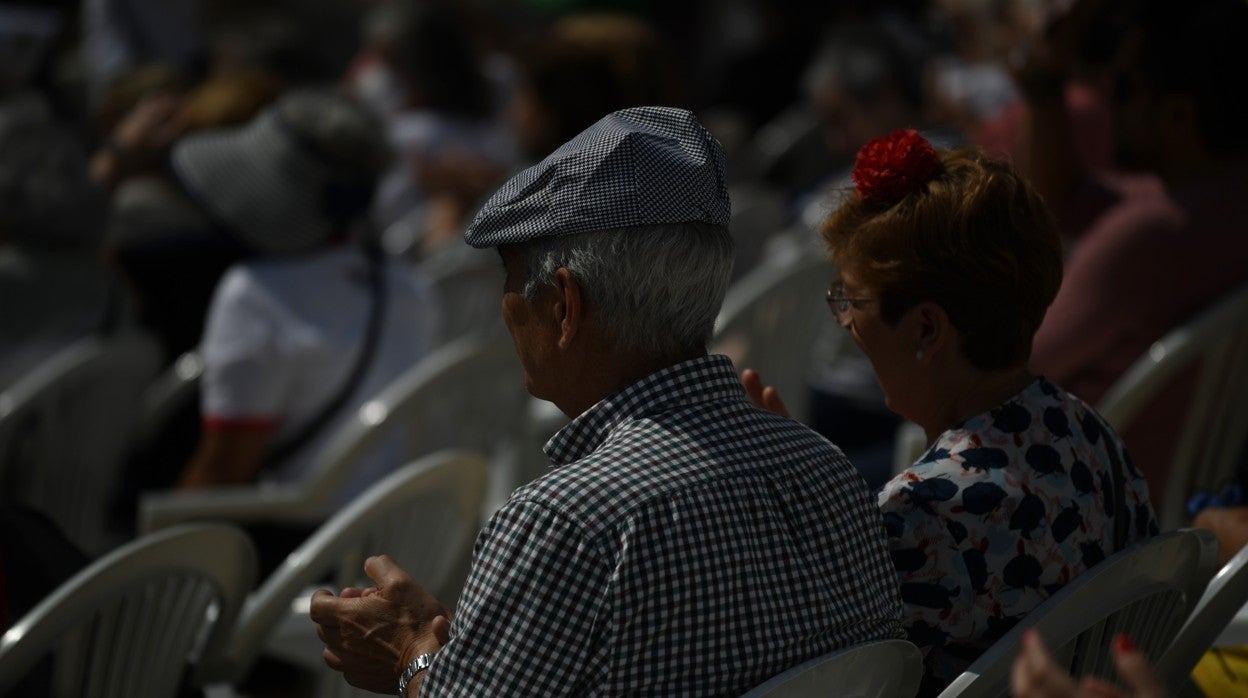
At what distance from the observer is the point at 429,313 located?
383 centimetres

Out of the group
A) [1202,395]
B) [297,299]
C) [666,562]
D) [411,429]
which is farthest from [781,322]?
[666,562]

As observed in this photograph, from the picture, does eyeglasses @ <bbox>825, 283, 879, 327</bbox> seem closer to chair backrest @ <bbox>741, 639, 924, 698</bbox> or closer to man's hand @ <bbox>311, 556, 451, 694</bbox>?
chair backrest @ <bbox>741, 639, 924, 698</bbox>

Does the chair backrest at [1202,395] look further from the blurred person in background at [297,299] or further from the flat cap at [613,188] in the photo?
the blurred person in background at [297,299]

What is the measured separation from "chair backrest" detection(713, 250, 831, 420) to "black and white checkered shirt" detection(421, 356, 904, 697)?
205 cm

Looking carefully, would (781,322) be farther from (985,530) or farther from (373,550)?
(985,530)

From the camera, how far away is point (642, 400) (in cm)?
178

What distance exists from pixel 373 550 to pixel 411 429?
91 cm

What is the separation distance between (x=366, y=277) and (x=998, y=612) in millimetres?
2155

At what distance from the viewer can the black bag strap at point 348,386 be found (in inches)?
143

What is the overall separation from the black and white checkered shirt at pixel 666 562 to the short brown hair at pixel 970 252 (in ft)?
1.01

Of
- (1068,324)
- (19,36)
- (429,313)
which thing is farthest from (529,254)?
(19,36)

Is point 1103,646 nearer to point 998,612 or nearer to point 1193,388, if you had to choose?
point 998,612

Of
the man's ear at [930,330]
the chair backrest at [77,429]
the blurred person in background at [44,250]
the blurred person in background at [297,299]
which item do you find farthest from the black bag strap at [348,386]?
the man's ear at [930,330]

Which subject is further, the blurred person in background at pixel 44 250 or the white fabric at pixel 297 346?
the blurred person in background at pixel 44 250
